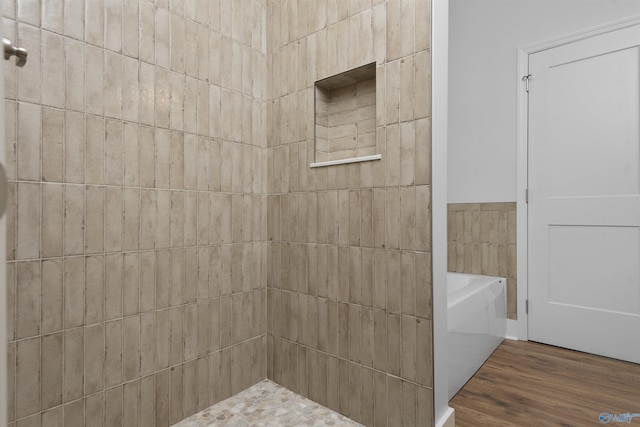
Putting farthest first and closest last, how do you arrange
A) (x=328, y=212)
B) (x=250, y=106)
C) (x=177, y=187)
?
(x=250, y=106) < (x=328, y=212) < (x=177, y=187)

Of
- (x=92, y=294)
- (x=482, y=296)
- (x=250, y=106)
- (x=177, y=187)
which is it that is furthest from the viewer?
(x=482, y=296)

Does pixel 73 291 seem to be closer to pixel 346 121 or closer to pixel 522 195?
pixel 346 121

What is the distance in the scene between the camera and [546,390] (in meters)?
1.84

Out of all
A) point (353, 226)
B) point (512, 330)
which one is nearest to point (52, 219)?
point (353, 226)

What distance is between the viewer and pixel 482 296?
86.7 inches

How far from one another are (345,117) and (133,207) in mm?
1064

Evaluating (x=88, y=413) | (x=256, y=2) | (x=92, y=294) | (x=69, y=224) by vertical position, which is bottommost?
(x=88, y=413)

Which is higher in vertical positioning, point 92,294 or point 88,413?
point 92,294

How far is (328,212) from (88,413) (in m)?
1.23

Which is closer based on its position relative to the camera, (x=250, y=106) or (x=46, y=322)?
(x=46, y=322)

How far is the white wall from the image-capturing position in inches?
99.2

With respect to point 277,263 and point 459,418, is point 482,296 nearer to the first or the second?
point 459,418

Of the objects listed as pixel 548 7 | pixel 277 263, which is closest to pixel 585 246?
pixel 548 7

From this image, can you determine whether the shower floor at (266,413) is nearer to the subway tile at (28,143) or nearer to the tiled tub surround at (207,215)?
the tiled tub surround at (207,215)
